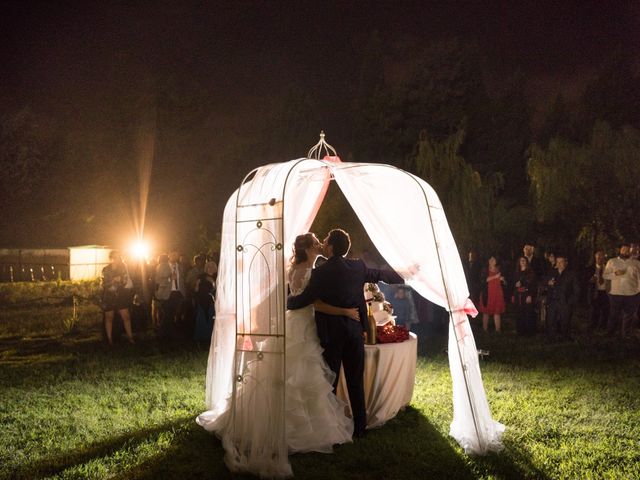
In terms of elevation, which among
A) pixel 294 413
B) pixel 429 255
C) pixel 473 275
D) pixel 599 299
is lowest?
pixel 294 413

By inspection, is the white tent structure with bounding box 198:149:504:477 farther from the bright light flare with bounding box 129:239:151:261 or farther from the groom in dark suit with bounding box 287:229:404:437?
the bright light flare with bounding box 129:239:151:261

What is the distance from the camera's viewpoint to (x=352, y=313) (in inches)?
221

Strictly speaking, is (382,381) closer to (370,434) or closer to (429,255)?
(370,434)

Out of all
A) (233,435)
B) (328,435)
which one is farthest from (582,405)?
(233,435)

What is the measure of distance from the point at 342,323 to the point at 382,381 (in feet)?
3.15

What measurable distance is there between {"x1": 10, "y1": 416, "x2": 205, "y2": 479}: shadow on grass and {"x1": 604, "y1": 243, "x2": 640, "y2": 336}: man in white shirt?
8.33 meters

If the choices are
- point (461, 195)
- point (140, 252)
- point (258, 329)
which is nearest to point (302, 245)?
point (258, 329)

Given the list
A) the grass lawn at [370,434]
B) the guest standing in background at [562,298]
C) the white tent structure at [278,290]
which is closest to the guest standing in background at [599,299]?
the guest standing in background at [562,298]

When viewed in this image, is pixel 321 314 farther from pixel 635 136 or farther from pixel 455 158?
pixel 635 136

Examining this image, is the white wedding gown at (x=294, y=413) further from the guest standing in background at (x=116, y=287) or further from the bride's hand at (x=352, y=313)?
the guest standing in background at (x=116, y=287)

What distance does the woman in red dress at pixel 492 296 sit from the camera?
11953 mm

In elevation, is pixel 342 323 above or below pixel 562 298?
above

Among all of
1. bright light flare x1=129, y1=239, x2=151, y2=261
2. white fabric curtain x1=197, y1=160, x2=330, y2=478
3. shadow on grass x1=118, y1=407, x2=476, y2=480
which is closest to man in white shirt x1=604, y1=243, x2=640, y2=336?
shadow on grass x1=118, y1=407, x2=476, y2=480

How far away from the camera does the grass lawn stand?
5000 mm
